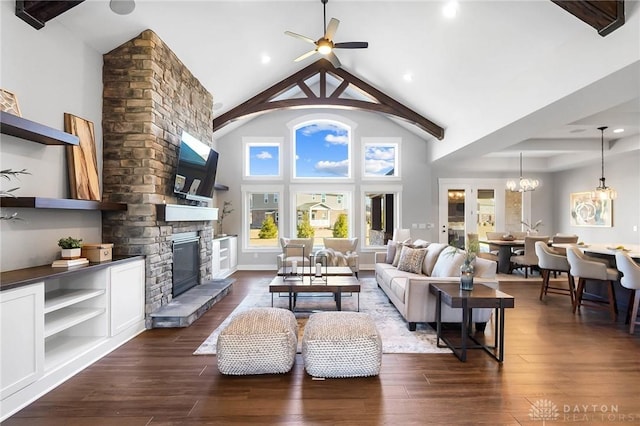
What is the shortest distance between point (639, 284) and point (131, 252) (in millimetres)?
5852

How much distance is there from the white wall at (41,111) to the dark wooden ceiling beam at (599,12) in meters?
4.76

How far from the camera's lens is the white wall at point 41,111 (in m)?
2.76

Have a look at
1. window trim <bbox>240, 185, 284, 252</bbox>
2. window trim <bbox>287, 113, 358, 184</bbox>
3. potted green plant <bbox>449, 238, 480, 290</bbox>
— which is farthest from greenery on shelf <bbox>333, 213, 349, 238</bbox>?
potted green plant <bbox>449, 238, 480, 290</bbox>

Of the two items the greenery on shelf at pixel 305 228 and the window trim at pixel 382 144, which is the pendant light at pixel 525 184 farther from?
the greenery on shelf at pixel 305 228

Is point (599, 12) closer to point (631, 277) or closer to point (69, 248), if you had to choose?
point (631, 277)

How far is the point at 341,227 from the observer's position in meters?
8.47

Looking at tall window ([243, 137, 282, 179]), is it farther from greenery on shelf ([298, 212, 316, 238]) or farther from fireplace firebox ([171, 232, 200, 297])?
fireplace firebox ([171, 232, 200, 297])

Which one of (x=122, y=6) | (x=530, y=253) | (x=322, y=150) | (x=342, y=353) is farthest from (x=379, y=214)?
(x=122, y=6)

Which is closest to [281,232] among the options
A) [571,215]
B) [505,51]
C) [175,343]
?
[175,343]

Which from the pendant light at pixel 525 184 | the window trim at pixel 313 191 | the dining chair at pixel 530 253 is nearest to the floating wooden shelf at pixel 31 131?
the window trim at pixel 313 191

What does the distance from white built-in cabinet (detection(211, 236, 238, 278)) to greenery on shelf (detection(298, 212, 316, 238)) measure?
5.31 feet

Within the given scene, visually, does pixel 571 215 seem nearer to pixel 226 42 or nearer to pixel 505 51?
pixel 505 51

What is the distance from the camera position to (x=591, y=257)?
16.2ft

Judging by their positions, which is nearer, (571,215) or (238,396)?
(238,396)
